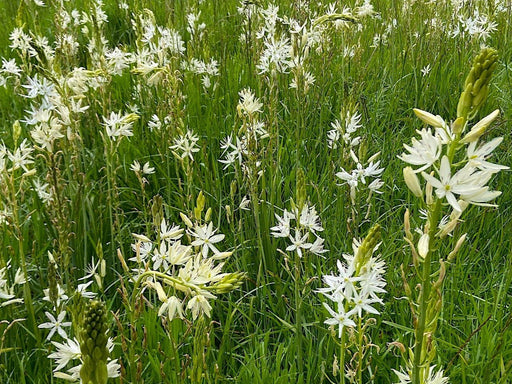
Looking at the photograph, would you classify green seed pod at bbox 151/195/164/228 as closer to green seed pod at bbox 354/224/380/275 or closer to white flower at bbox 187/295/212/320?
white flower at bbox 187/295/212/320

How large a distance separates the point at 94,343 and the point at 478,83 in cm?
92

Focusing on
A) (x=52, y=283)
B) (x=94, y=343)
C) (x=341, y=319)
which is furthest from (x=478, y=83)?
(x=52, y=283)

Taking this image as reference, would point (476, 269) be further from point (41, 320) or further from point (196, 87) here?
point (196, 87)

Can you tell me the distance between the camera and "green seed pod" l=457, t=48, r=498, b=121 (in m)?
1.14

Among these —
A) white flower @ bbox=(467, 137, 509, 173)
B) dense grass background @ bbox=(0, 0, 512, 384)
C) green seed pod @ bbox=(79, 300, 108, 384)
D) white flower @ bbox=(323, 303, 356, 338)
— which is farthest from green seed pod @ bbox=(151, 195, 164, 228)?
white flower @ bbox=(467, 137, 509, 173)

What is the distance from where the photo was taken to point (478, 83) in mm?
1158

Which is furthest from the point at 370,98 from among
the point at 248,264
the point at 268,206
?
the point at 248,264

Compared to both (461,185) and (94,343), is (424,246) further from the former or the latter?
(94,343)

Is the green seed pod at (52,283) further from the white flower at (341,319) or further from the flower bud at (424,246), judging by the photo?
the flower bud at (424,246)

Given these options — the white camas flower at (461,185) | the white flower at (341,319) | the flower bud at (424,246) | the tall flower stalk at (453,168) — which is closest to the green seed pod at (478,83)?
the tall flower stalk at (453,168)

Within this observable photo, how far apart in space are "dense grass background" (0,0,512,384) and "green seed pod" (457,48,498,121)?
2.90ft

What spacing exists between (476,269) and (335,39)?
10.4 feet

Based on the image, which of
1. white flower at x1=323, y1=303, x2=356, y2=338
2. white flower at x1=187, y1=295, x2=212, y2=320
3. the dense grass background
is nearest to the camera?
white flower at x1=187, y1=295, x2=212, y2=320

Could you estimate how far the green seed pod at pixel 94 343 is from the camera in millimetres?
979
